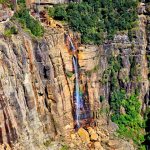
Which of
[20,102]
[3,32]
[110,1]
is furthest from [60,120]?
[110,1]

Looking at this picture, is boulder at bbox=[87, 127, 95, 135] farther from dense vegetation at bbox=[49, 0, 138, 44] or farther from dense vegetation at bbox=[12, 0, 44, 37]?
dense vegetation at bbox=[12, 0, 44, 37]

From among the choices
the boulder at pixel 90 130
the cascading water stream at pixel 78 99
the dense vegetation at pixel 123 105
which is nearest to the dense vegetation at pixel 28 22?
the cascading water stream at pixel 78 99

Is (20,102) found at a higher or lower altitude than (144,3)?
lower

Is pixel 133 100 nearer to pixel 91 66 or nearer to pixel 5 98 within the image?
pixel 91 66

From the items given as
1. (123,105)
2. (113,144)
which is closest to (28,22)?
(123,105)

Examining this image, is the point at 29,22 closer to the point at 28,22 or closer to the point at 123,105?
the point at 28,22

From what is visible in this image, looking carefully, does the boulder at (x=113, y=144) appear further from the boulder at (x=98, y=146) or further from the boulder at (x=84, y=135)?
the boulder at (x=84, y=135)
